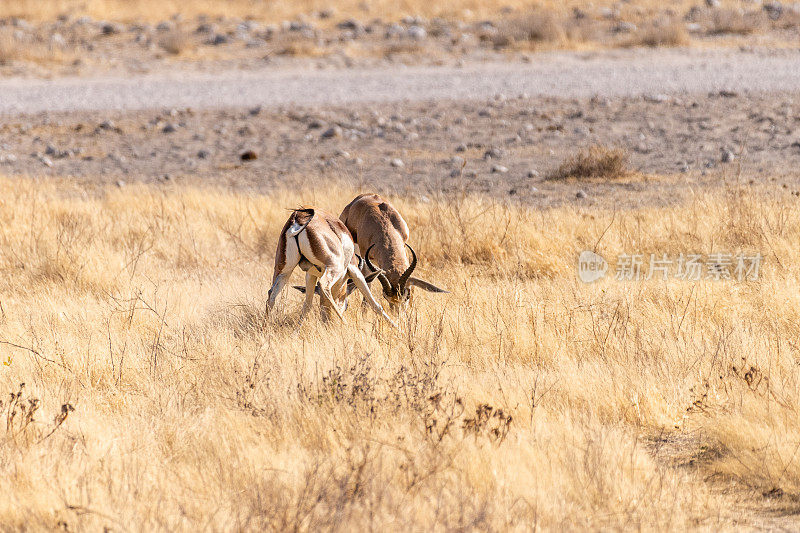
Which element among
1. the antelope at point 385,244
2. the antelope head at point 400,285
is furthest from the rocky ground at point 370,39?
the antelope head at point 400,285

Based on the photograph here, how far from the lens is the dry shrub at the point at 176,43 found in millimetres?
22234

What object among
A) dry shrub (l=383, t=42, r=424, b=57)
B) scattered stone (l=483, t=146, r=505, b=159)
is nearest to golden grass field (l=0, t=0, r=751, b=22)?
dry shrub (l=383, t=42, r=424, b=57)

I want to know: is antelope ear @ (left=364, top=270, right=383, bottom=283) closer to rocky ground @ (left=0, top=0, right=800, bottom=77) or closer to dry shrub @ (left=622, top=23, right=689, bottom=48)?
rocky ground @ (left=0, top=0, right=800, bottom=77)

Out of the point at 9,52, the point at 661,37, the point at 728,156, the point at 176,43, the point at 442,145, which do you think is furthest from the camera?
the point at 176,43

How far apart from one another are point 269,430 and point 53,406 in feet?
4.55

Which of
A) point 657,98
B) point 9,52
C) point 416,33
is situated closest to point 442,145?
point 657,98

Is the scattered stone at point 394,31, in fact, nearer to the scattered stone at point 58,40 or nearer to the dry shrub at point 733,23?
the dry shrub at point 733,23

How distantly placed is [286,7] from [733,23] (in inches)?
569

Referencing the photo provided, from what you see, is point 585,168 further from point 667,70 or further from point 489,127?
point 667,70

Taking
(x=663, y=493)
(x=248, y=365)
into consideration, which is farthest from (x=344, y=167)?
(x=663, y=493)

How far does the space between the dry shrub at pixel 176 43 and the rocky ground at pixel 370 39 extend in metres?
0.02

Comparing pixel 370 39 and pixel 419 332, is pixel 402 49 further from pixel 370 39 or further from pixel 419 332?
pixel 419 332

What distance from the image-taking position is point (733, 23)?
2245cm

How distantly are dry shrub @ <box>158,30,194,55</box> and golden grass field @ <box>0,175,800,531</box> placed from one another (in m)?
13.9
